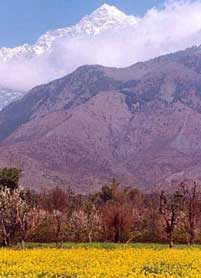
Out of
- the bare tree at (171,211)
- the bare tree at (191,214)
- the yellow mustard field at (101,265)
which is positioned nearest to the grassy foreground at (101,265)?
the yellow mustard field at (101,265)

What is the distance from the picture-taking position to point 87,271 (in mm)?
24875

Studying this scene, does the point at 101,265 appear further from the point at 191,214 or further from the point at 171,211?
the point at 191,214

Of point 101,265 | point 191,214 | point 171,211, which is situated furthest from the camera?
point 191,214

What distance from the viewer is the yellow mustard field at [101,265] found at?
24391mm

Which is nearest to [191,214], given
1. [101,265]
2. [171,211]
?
[171,211]

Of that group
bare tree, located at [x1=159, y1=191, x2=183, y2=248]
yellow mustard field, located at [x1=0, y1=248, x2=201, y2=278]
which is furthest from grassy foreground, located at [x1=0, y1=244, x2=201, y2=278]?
bare tree, located at [x1=159, y1=191, x2=183, y2=248]

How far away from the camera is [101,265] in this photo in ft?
89.0

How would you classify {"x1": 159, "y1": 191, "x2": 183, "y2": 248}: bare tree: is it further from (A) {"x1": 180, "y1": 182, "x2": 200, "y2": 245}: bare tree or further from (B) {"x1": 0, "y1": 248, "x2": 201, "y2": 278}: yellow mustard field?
(B) {"x1": 0, "y1": 248, "x2": 201, "y2": 278}: yellow mustard field

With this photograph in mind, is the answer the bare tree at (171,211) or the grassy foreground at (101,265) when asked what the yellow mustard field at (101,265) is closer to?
the grassy foreground at (101,265)

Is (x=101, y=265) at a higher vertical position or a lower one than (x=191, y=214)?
lower

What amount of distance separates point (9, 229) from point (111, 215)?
1248cm

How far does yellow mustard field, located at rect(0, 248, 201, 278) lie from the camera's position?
24391 millimetres

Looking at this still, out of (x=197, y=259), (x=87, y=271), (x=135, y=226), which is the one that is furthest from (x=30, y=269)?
(x=135, y=226)

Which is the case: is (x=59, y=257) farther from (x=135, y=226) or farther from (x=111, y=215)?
(x=135, y=226)
